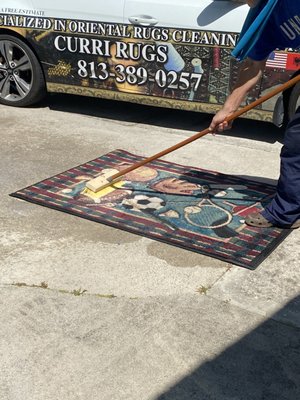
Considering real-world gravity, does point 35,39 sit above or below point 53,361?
→ above

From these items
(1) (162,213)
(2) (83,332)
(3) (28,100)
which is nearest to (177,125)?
(3) (28,100)

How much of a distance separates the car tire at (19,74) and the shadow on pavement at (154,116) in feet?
1.24

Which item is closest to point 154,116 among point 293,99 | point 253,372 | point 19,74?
point 19,74

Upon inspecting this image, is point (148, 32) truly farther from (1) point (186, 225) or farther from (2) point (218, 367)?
(2) point (218, 367)

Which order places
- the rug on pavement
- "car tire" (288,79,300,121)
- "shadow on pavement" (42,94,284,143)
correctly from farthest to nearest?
1. "shadow on pavement" (42,94,284,143)
2. "car tire" (288,79,300,121)
3. the rug on pavement

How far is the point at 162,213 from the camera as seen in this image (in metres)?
4.43

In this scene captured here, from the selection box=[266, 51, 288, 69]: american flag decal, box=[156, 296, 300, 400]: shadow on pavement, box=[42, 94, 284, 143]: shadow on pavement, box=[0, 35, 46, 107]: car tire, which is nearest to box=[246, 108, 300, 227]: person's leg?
box=[156, 296, 300, 400]: shadow on pavement

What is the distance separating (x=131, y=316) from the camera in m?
3.25

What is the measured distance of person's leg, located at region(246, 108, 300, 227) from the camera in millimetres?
4047

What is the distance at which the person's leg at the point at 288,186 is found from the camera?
4.05 metres

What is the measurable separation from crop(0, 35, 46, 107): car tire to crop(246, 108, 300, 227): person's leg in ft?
10.6

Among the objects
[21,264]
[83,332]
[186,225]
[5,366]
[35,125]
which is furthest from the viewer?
[35,125]

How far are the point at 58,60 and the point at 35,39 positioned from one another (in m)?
0.31

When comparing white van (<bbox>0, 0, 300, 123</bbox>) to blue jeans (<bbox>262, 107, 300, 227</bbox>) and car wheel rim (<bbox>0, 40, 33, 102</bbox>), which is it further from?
blue jeans (<bbox>262, 107, 300, 227</bbox>)
